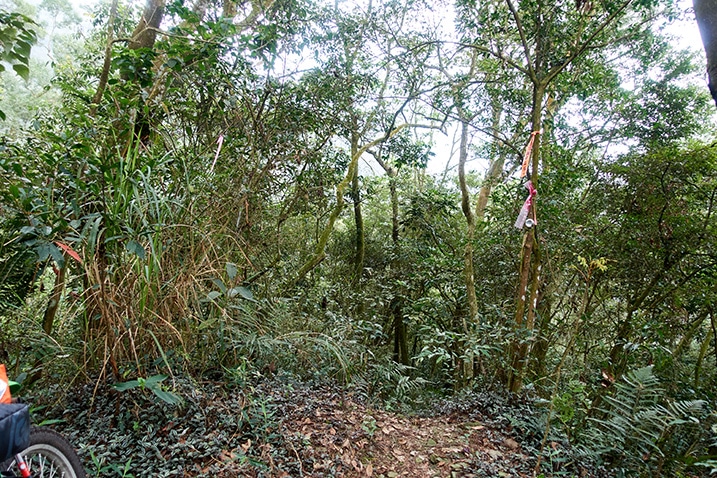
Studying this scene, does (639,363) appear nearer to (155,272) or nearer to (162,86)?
(155,272)

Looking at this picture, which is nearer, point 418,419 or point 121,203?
point 121,203

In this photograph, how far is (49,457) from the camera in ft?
5.34

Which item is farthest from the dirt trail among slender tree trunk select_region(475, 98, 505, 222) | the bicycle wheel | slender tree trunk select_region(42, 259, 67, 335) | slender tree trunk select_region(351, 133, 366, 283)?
slender tree trunk select_region(351, 133, 366, 283)

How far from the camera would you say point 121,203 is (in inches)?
87.4

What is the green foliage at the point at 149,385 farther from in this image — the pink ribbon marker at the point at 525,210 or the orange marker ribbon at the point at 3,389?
the pink ribbon marker at the point at 525,210

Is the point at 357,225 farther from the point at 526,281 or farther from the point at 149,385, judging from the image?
the point at 149,385

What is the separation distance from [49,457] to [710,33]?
3.59 metres

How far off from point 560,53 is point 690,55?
12.3 ft

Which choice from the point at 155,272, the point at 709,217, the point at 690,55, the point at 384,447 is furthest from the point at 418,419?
the point at 690,55

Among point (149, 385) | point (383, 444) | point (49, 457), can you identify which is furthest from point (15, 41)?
point (383, 444)

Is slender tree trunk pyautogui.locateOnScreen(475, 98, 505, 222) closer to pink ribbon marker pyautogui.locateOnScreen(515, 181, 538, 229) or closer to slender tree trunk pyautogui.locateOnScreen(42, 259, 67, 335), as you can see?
pink ribbon marker pyautogui.locateOnScreen(515, 181, 538, 229)

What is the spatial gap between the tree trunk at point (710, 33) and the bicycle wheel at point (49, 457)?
3363 mm

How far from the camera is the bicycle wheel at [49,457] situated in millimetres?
1561

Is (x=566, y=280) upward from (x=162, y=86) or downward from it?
downward
